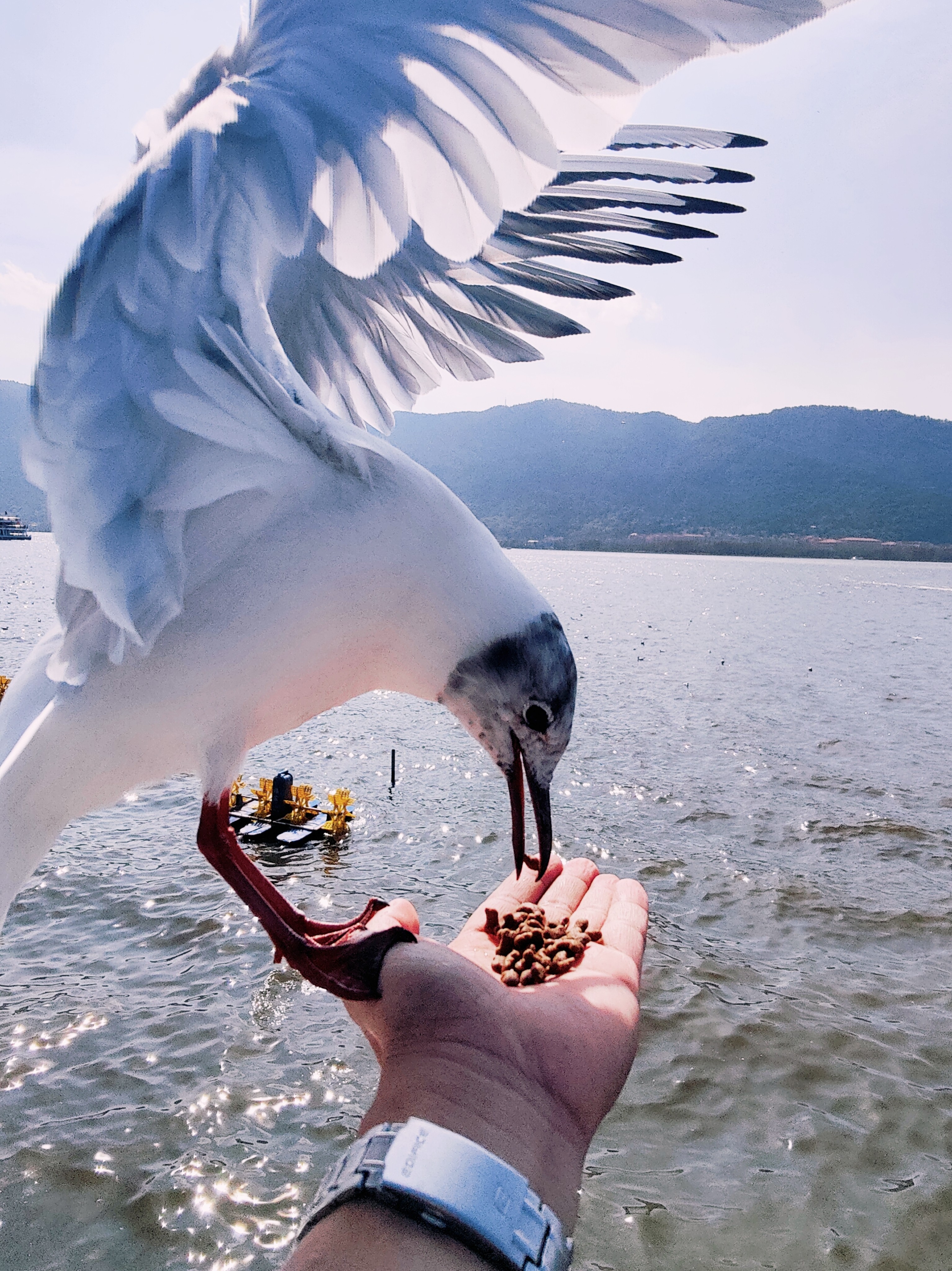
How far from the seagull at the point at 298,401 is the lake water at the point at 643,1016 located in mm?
644

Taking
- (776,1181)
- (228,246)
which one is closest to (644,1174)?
(776,1181)

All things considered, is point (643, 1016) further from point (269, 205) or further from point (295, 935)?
point (269, 205)

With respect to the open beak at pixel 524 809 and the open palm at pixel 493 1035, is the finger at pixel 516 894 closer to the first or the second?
the open beak at pixel 524 809

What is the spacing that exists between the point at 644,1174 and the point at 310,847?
21.9ft

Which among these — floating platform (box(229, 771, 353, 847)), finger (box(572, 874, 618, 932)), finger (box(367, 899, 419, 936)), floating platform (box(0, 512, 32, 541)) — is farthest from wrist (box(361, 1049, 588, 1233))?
floating platform (box(0, 512, 32, 541))

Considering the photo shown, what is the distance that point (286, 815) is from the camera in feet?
37.6

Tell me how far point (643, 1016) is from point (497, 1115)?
17.9ft

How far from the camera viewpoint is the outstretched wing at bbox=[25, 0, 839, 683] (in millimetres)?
1700

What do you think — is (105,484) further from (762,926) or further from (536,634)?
(762,926)

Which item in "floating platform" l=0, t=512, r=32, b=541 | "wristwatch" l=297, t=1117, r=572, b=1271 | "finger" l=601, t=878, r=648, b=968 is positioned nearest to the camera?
"wristwatch" l=297, t=1117, r=572, b=1271

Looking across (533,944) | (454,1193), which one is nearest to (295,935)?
(454,1193)

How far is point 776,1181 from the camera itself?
5.12 meters

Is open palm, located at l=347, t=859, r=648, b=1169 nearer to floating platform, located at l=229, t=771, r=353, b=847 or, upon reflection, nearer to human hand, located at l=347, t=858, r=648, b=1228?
human hand, located at l=347, t=858, r=648, b=1228

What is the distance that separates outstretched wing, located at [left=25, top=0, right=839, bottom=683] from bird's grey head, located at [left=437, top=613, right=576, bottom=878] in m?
0.67
